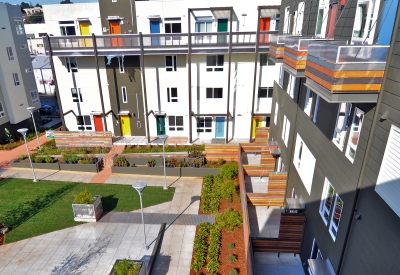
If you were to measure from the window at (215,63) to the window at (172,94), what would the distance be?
10.7ft

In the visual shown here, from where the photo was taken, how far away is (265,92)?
20.8 meters

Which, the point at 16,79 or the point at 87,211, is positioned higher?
the point at 16,79

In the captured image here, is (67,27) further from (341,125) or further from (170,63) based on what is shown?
(341,125)

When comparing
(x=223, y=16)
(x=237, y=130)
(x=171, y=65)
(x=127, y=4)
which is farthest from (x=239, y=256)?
(x=127, y=4)

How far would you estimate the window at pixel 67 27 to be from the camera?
68.9ft

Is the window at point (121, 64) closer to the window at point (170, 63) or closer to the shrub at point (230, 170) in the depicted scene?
the window at point (170, 63)

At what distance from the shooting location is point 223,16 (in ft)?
64.0

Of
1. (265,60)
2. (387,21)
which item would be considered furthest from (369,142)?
(265,60)

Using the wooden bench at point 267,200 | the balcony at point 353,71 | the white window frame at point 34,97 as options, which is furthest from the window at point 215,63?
the white window frame at point 34,97

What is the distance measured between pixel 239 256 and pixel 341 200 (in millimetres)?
5161

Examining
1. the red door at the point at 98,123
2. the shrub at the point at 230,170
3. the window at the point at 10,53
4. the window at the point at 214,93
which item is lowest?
the shrub at the point at 230,170

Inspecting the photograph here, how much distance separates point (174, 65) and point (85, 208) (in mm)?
12608

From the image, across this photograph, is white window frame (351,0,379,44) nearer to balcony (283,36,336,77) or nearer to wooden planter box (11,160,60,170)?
balcony (283,36,336,77)

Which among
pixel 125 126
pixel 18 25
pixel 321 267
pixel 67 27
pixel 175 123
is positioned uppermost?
pixel 18 25
